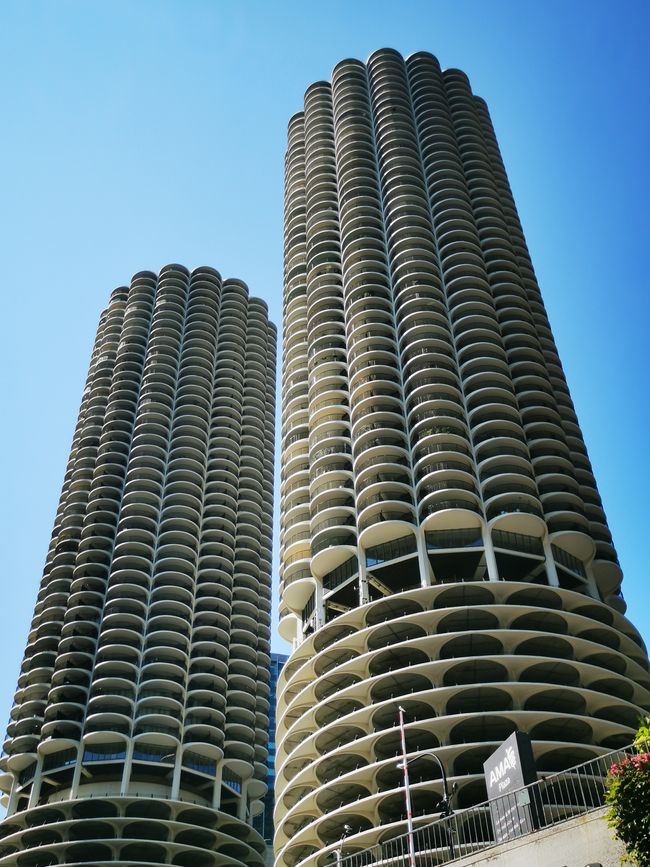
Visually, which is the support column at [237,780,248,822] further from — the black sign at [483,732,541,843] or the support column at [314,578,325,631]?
the black sign at [483,732,541,843]

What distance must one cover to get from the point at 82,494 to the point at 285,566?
46.1m

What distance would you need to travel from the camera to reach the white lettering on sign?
32375 millimetres

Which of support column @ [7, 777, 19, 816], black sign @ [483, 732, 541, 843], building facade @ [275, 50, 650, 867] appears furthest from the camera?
support column @ [7, 777, 19, 816]

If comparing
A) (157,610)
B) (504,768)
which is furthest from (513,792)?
(157,610)

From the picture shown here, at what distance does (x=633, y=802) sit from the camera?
22.5 m

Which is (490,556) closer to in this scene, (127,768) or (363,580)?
(363,580)

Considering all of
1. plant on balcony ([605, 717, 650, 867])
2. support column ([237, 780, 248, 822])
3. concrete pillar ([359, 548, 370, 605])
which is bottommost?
plant on balcony ([605, 717, 650, 867])

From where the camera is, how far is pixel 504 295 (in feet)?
306

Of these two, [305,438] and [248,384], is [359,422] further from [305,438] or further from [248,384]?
[248,384]

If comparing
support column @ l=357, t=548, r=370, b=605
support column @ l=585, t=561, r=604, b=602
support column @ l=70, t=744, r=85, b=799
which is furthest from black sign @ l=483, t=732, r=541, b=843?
support column @ l=70, t=744, r=85, b=799

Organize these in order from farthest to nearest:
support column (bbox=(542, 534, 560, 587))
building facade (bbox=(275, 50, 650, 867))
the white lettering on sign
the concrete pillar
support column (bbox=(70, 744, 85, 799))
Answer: support column (bbox=(70, 744, 85, 799)) → the concrete pillar → support column (bbox=(542, 534, 560, 587)) → building facade (bbox=(275, 50, 650, 867)) → the white lettering on sign

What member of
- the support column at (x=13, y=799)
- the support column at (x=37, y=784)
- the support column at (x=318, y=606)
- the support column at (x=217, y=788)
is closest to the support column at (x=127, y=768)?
the support column at (x=217, y=788)

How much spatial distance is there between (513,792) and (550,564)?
1690 inches

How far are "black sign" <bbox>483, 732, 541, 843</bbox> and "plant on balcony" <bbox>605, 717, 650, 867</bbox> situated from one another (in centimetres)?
732
